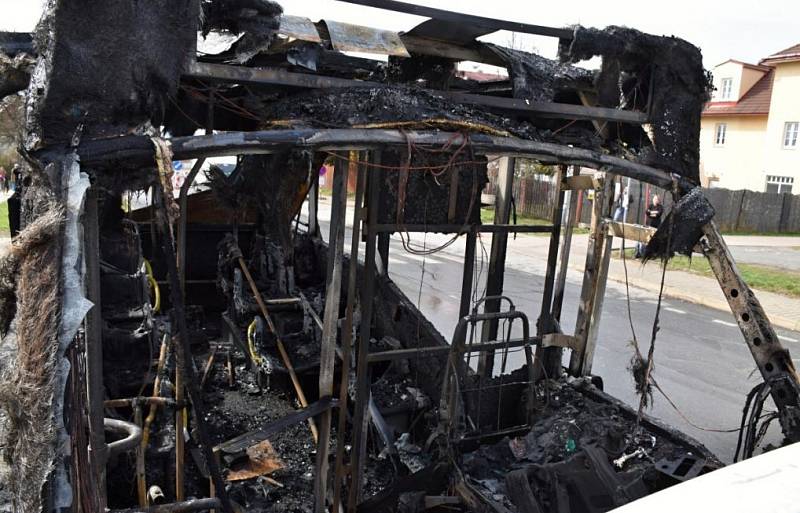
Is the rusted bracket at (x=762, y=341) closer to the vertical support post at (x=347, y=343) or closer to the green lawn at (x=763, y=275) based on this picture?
the vertical support post at (x=347, y=343)

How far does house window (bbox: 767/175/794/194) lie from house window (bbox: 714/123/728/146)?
3.22 metres

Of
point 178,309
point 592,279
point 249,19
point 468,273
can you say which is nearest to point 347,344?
point 468,273

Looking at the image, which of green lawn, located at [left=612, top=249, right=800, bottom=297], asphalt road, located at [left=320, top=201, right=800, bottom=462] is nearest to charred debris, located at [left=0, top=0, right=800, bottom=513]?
asphalt road, located at [left=320, top=201, right=800, bottom=462]

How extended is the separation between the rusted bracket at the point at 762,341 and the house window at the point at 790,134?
86.0 feet

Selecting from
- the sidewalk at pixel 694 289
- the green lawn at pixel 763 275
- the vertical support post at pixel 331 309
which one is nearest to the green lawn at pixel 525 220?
the sidewalk at pixel 694 289

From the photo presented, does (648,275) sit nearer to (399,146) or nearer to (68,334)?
(399,146)

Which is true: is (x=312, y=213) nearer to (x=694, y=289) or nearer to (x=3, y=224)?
(x=694, y=289)

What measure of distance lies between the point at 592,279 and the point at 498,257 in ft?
3.27

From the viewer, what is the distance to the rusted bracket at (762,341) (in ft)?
13.3

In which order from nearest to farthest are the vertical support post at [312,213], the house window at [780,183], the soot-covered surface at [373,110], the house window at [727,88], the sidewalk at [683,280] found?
the soot-covered surface at [373,110] → the vertical support post at [312,213] → the sidewalk at [683,280] → the house window at [780,183] → the house window at [727,88]

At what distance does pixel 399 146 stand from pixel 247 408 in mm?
3764

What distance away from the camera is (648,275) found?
14961mm

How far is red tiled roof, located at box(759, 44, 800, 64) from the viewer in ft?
→ 79.4

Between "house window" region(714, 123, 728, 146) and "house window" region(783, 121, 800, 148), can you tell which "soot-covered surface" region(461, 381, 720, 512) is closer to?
"house window" region(783, 121, 800, 148)
